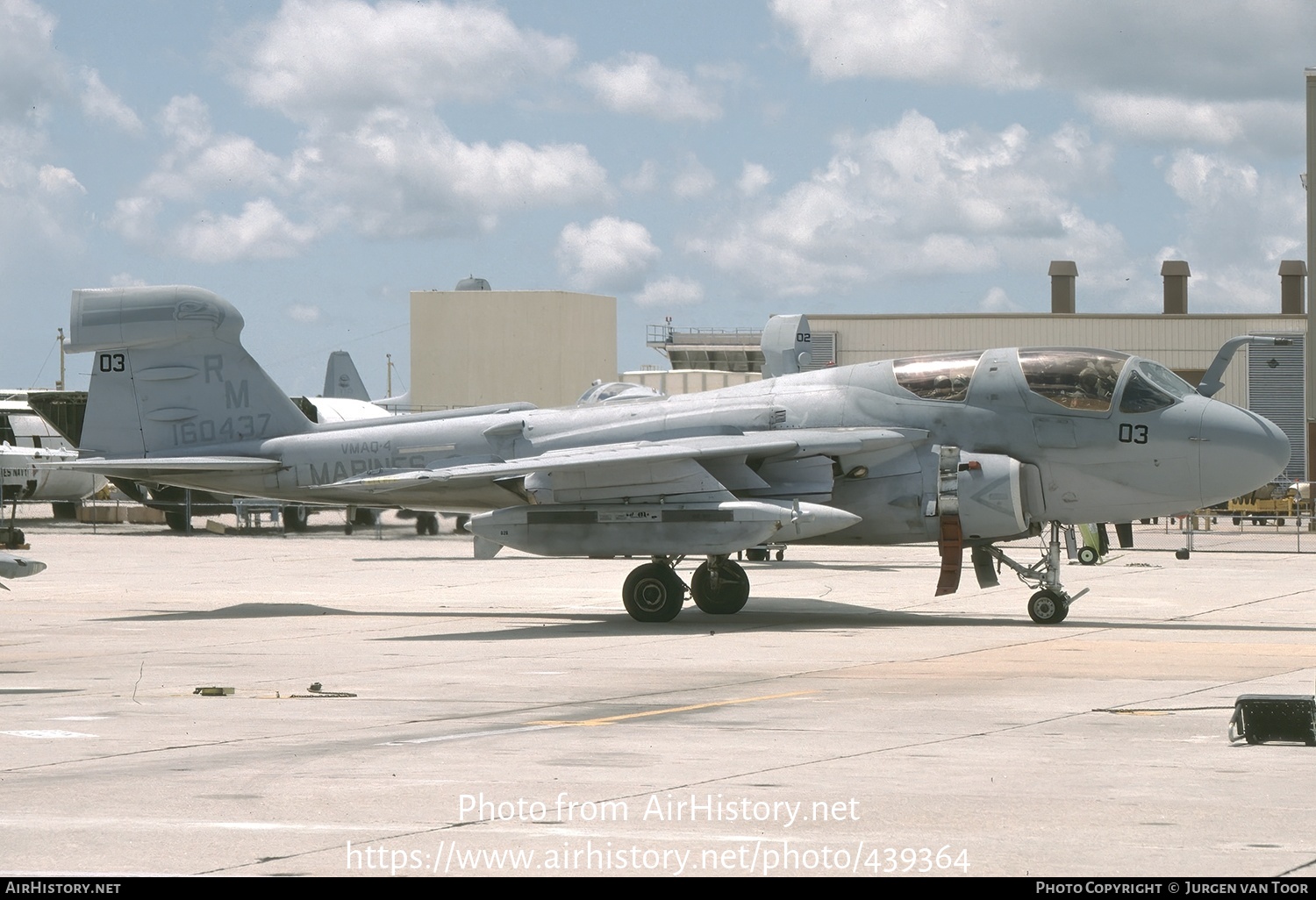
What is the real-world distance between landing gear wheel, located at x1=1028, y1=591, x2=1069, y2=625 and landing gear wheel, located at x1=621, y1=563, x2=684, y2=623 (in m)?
4.32

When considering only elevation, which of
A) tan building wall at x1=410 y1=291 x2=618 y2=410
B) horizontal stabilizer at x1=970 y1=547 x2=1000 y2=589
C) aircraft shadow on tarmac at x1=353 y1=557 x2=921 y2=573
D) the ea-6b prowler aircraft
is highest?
tan building wall at x1=410 y1=291 x2=618 y2=410

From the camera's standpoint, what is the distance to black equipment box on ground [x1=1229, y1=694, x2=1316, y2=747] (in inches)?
375

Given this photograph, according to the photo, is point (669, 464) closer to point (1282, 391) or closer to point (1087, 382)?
point (1087, 382)

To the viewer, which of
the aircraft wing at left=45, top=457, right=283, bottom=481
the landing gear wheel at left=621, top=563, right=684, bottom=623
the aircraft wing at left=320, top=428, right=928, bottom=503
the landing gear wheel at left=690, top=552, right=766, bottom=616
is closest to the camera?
the aircraft wing at left=320, top=428, right=928, bottom=503

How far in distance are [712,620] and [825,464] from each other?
2.49m

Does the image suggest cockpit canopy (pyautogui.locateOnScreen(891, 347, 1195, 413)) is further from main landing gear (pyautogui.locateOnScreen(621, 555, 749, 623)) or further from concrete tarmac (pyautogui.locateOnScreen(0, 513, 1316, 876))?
main landing gear (pyautogui.locateOnScreen(621, 555, 749, 623))

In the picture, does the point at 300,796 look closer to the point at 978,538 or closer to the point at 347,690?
the point at 347,690

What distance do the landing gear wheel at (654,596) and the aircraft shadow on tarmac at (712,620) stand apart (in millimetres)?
144

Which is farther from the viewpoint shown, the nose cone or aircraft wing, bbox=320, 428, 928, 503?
aircraft wing, bbox=320, 428, 928, 503

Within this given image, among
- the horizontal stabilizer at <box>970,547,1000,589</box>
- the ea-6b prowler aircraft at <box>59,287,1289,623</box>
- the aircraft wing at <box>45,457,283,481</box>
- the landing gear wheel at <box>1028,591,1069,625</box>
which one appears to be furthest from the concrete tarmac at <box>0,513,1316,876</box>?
the aircraft wing at <box>45,457,283,481</box>

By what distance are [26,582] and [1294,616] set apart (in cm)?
2004

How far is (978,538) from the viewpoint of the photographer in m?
18.7

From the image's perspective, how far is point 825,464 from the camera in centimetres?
1917

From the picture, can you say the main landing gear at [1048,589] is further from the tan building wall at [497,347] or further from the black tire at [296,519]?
the tan building wall at [497,347]
